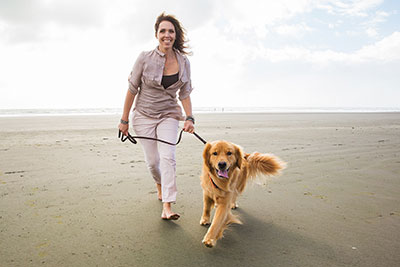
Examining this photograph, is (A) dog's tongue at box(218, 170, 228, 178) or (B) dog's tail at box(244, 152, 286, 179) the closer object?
(A) dog's tongue at box(218, 170, 228, 178)

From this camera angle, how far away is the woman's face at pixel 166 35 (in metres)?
2.82

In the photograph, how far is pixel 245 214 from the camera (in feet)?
9.79

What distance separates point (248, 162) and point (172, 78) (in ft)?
4.37

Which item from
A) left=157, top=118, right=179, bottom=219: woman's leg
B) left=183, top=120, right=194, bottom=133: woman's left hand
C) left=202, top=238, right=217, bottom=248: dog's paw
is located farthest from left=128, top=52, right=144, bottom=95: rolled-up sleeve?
left=202, top=238, right=217, bottom=248: dog's paw

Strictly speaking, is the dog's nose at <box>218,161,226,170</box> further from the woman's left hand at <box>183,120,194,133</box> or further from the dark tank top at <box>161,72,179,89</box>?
the dark tank top at <box>161,72,179,89</box>

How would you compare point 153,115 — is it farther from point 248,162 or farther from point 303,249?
point 303,249

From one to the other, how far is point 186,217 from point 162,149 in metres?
0.74

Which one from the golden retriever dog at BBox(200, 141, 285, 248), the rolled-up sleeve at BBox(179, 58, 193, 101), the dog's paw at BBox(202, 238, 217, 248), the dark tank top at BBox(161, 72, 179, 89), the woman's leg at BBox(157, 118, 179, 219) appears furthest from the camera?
the rolled-up sleeve at BBox(179, 58, 193, 101)

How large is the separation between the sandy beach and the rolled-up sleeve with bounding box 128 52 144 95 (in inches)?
51.0

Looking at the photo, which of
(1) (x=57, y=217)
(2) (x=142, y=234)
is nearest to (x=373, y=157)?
(2) (x=142, y=234)

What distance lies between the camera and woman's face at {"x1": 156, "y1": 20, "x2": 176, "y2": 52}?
9.25 ft

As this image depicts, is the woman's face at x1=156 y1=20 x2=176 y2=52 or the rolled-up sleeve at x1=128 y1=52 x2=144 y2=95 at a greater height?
the woman's face at x1=156 y1=20 x2=176 y2=52

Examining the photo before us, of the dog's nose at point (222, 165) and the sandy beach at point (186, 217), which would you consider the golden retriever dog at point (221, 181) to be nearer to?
the dog's nose at point (222, 165)

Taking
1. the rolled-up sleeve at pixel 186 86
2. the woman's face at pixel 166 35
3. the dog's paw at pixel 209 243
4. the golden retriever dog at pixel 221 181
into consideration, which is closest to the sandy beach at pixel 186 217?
the dog's paw at pixel 209 243
